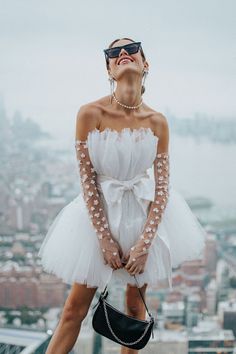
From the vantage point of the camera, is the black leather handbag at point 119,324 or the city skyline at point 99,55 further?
the city skyline at point 99,55

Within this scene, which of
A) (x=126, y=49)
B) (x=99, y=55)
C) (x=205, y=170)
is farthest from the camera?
(x=205, y=170)

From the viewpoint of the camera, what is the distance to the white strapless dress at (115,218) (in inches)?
50.8

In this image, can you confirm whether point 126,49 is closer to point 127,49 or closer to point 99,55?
point 127,49

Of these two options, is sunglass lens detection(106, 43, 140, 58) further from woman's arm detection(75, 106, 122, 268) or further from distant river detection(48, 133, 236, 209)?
distant river detection(48, 133, 236, 209)

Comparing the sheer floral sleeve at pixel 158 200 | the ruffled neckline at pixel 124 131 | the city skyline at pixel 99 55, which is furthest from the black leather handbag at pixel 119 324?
the city skyline at pixel 99 55

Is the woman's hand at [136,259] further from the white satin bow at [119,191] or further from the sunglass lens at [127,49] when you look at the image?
the sunglass lens at [127,49]

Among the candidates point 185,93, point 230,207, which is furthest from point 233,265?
point 185,93

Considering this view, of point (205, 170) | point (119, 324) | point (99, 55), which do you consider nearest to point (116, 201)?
point (119, 324)

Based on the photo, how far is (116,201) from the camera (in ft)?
4.27

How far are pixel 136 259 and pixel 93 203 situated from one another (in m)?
0.19

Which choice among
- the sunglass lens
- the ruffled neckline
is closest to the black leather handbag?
the ruffled neckline

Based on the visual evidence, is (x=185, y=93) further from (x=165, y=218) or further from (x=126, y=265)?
(x=126, y=265)

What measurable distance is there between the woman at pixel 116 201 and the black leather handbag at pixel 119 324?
1.8 inches

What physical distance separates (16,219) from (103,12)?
1.23 meters
